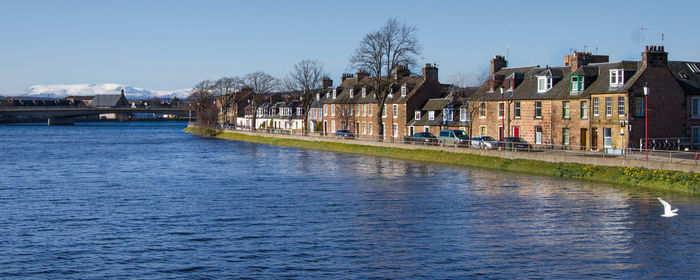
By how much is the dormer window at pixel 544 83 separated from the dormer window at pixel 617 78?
8787mm

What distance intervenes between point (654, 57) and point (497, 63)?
2363 cm

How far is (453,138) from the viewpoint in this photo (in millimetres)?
76375

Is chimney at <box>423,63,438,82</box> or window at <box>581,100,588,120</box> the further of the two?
chimney at <box>423,63,438,82</box>

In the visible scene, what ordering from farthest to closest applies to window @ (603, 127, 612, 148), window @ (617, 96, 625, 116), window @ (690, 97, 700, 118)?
1. window @ (690, 97, 700, 118)
2. window @ (603, 127, 612, 148)
3. window @ (617, 96, 625, 116)

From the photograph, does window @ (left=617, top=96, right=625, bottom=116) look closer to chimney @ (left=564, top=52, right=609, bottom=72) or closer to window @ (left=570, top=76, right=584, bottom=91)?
window @ (left=570, top=76, right=584, bottom=91)

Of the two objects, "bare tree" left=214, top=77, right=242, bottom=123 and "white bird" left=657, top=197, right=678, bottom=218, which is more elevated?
"bare tree" left=214, top=77, right=242, bottom=123

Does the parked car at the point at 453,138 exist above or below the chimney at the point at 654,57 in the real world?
below

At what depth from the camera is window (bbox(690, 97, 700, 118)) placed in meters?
66.8

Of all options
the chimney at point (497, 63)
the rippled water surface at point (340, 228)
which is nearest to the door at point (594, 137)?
the rippled water surface at point (340, 228)

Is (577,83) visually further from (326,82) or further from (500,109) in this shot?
(326,82)

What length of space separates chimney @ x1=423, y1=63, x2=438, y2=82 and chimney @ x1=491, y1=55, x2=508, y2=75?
49.7ft

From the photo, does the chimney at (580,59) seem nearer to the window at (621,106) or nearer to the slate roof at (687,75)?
the slate roof at (687,75)

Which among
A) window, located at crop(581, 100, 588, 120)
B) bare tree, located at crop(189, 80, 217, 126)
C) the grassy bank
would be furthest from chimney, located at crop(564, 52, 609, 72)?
bare tree, located at crop(189, 80, 217, 126)

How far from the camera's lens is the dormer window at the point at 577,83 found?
69312 mm
